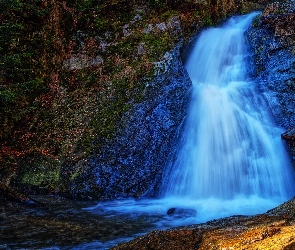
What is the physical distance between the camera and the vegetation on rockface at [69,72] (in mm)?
7508

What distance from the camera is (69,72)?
9.09 metres

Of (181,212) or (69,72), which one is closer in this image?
(181,212)

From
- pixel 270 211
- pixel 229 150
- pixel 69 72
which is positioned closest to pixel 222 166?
pixel 229 150

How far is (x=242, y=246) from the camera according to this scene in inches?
114

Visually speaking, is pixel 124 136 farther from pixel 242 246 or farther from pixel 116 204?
pixel 242 246

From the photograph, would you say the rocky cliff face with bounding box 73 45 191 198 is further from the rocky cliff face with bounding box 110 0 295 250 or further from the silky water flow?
the rocky cliff face with bounding box 110 0 295 250

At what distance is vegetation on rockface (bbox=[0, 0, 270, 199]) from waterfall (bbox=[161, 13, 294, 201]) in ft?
5.81

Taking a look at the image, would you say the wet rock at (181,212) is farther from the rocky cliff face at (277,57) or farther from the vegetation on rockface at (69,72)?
the rocky cliff face at (277,57)

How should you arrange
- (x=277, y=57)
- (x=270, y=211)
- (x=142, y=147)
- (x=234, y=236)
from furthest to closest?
(x=277, y=57)
(x=142, y=147)
(x=270, y=211)
(x=234, y=236)

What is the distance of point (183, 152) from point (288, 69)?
3.84 metres

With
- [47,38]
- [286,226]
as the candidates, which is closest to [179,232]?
[286,226]

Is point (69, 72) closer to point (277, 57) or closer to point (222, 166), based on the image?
point (222, 166)

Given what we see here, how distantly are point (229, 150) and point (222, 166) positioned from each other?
473mm

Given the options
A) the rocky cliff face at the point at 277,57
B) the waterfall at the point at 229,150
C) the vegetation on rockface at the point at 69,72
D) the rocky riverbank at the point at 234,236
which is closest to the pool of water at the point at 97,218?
the waterfall at the point at 229,150
